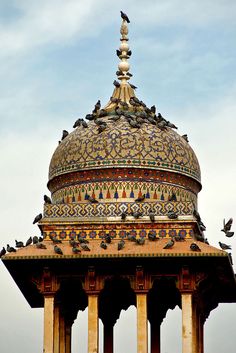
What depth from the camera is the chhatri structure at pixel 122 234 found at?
37.1 m

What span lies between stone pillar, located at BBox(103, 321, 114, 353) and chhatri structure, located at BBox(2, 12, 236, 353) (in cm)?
9

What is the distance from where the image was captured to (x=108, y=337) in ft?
139

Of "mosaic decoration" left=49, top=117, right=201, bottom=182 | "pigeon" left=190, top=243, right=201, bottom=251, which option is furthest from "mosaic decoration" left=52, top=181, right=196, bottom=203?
"pigeon" left=190, top=243, right=201, bottom=251

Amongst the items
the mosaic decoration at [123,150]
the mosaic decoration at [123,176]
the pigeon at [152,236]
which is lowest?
the pigeon at [152,236]

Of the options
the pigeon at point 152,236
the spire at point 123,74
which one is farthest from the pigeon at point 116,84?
the pigeon at point 152,236

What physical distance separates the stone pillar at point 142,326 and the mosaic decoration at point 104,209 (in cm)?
247

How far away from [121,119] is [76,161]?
5.95 feet

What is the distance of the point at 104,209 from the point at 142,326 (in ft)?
11.7

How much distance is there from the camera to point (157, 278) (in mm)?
37469

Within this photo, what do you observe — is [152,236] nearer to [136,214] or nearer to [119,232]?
[136,214]

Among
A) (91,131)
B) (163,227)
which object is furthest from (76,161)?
(163,227)

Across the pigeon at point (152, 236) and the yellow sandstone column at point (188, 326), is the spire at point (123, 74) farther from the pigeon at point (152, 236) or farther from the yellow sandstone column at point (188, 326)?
the yellow sandstone column at point (188, 326)

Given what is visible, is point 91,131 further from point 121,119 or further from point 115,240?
point 115,240

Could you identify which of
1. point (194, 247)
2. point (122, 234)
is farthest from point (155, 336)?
point (194, 247)
